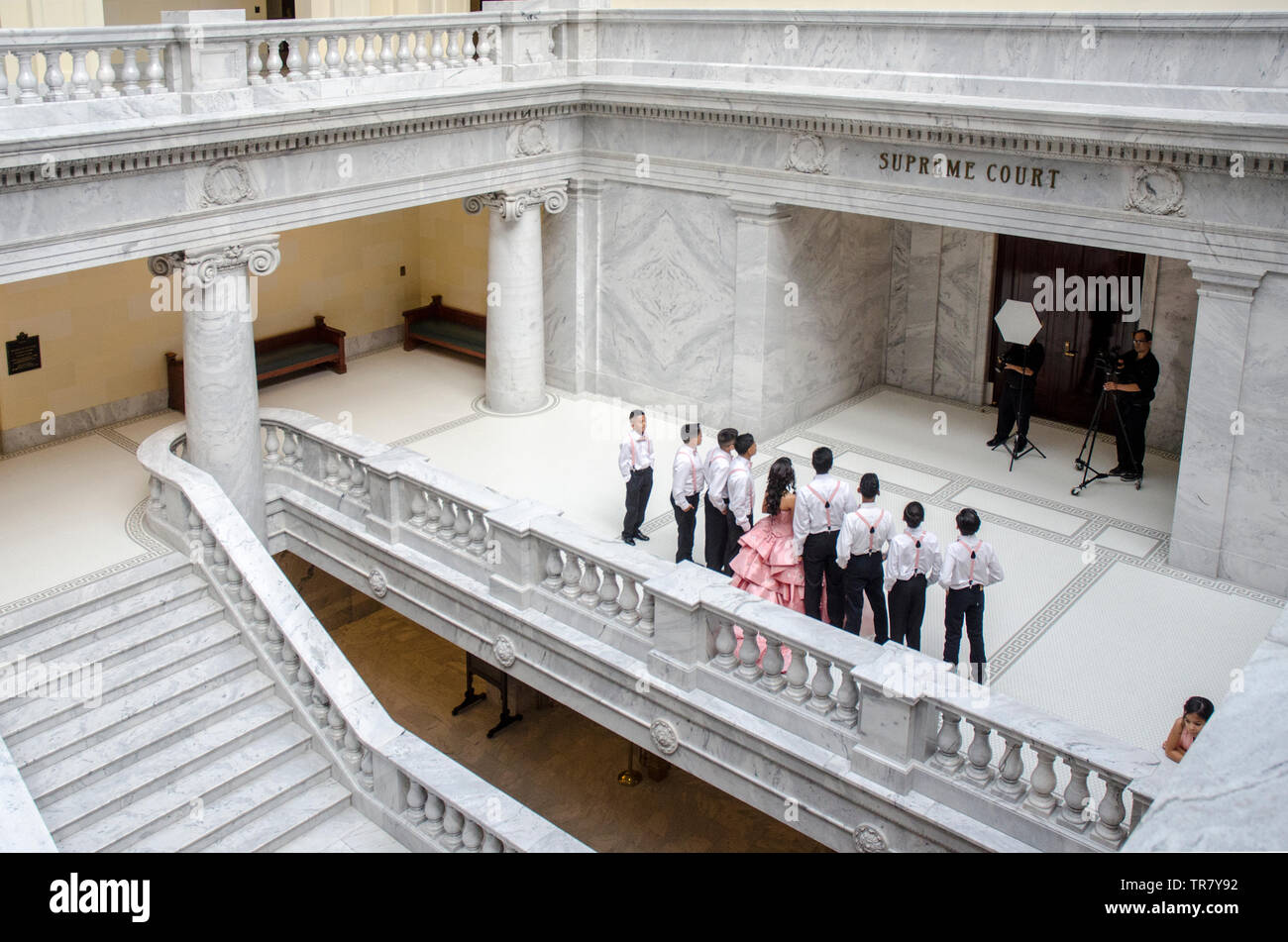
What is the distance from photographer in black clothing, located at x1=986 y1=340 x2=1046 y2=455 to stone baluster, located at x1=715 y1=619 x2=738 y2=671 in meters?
5.66

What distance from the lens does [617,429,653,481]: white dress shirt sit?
1105cm

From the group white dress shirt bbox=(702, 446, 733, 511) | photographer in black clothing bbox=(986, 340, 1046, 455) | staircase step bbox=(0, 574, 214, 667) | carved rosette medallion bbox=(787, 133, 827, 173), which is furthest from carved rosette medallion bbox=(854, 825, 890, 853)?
carved rosette medallion bbox=(787, 133, 827, 173)

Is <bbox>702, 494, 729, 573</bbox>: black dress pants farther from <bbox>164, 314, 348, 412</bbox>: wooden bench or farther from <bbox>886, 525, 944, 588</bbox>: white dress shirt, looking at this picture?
<bbox>164, 314, 348, 412</bbox>: wooden bench

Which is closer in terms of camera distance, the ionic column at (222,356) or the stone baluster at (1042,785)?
the stone baluster at (1042,785)

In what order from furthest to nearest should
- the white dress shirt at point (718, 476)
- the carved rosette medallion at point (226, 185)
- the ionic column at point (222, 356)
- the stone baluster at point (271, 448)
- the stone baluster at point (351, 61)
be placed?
the stone baluster at point (271, 448), the stone baluster at point (351, 61), the ionic column at point (222, 356), the carved rosette medallion at point (226, 185), the white dress shirt at point (718, 476)

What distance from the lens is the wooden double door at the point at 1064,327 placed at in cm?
1402

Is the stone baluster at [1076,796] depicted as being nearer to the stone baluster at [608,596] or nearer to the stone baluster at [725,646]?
the stone baluster at [725,646]

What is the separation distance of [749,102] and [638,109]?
1.61 meters

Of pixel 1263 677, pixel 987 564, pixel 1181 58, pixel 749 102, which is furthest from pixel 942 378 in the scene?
pixel 1263 677

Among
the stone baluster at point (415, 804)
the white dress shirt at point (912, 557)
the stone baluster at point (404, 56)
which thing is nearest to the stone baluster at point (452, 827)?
the stone baluster at point (415, 804)

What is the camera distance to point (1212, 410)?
34.5ft

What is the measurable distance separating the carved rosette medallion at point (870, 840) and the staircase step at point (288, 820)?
12.9 ft

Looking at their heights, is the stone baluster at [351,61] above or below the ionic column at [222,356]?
above

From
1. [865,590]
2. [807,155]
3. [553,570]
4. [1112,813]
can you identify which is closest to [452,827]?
[553,570]
